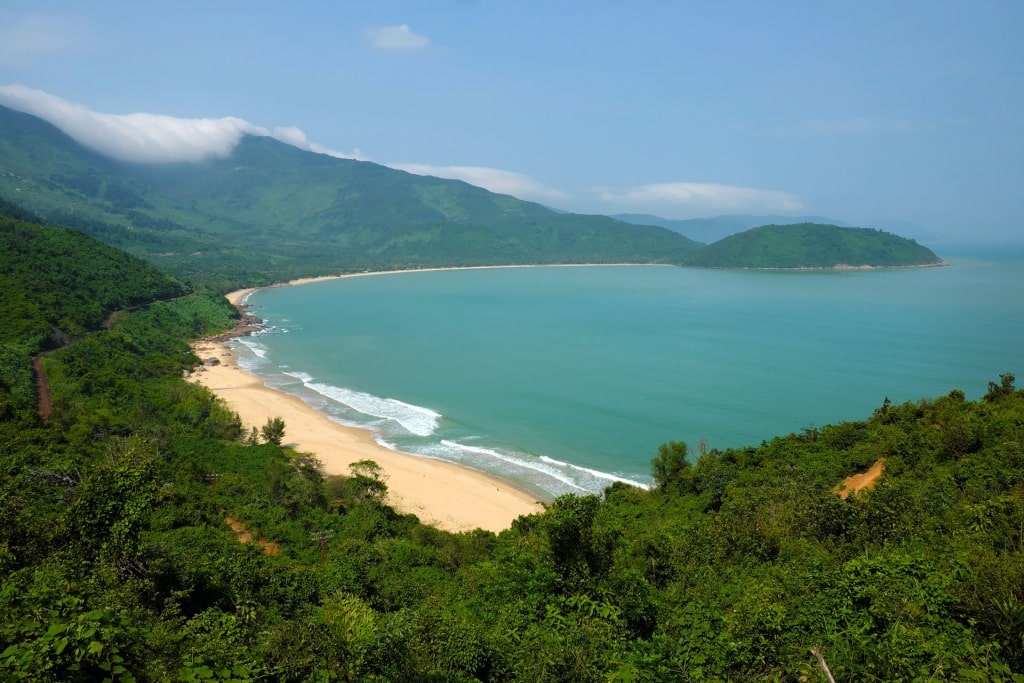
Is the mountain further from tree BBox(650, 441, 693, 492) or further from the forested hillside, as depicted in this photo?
tree BBox(650, 441, 693, 492)

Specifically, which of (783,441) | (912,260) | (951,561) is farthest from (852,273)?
(951,561)

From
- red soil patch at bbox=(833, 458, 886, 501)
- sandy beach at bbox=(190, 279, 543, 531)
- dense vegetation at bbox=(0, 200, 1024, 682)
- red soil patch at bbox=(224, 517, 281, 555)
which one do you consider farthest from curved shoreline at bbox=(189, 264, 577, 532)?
red soil patch at bbox=(833, 458, 886, 501)

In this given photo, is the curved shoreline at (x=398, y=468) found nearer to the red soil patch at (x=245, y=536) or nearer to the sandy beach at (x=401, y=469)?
the sandy beach at (x=401, y=469)

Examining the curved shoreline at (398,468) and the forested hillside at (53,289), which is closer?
the curved shoreline at (398,468)

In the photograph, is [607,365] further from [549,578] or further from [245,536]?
[549,578]

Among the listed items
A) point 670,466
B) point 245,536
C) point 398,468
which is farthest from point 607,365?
point 245,536

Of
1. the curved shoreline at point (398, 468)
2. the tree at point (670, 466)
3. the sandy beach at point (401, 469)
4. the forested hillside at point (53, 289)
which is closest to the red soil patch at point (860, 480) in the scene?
the tree at point (670, 466)
